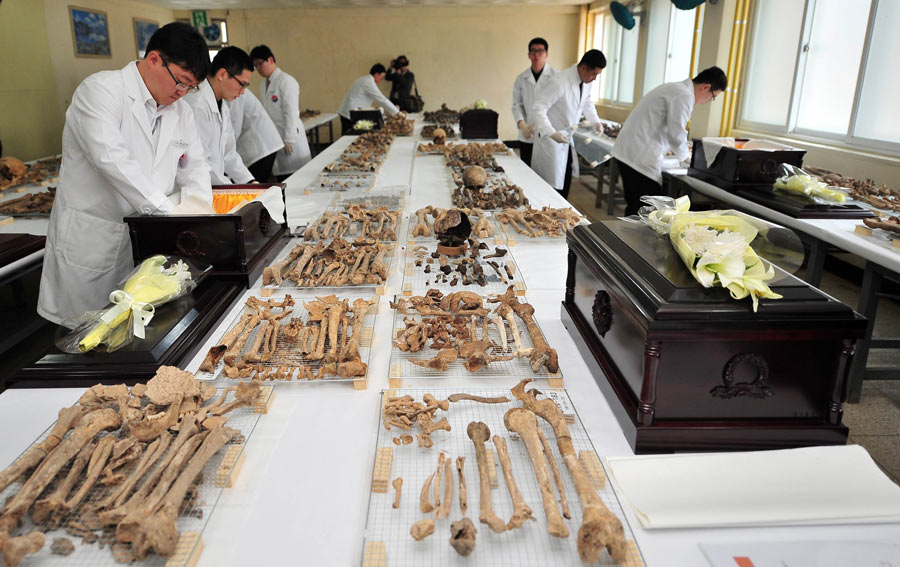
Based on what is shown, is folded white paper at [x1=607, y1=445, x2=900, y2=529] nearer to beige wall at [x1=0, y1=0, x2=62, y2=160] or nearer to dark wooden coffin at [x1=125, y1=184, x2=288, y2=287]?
dark wooden coffin at [x1=125, y1=184, x2=288, y2=287]

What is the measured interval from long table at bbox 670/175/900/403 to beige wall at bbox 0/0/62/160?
362 inches

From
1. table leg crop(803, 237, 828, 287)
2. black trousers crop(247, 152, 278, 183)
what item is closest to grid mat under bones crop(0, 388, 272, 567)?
table leg crop(803, 237, 828, 287)

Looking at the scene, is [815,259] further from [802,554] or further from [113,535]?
[113,535]

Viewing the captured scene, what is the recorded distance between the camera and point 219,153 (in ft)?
12.1

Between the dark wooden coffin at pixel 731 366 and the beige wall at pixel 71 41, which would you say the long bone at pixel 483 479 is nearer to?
the dark wooden coffin at pixel 731 366

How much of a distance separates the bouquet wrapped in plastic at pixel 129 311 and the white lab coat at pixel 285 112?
4.33 meters

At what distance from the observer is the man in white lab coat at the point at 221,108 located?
11.6 ft

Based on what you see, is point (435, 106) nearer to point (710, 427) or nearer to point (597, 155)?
point (597, 155)

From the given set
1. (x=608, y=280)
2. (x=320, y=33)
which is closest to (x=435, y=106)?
(x=320, y=33)

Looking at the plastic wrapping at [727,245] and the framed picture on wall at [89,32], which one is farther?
the framed picture on wall at [89,32]

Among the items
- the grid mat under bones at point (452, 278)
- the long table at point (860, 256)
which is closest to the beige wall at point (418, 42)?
the long table at point (860, 256)

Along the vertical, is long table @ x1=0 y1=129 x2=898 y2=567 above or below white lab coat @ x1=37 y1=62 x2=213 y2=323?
below

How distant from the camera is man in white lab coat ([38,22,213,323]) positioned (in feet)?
7.18

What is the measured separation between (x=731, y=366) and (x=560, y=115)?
5242 mm
